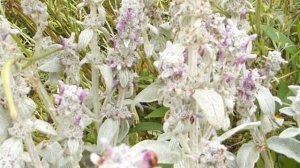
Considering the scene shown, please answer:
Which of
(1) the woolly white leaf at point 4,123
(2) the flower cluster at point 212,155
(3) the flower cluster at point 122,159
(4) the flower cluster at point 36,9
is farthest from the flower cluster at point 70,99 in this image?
(3) the flower cluster at point 122,159

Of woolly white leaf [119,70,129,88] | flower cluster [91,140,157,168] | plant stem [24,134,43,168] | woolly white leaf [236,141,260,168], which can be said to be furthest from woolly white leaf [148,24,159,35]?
flower cluster [91,140,157,168]

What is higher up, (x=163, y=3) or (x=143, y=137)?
(x=163, y=3)

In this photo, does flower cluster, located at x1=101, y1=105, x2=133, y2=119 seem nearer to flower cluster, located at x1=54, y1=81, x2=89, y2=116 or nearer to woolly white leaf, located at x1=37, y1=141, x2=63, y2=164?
woolly white leaf, located at x1=37, y1=141, x2=63, y2=164

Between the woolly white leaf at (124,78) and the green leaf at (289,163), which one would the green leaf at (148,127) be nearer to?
the woolly white leaf at (124,78)

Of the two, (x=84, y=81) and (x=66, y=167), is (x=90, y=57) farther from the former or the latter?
(x=84, y=81)

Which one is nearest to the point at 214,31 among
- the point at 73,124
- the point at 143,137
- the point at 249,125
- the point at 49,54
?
the point at 249,125

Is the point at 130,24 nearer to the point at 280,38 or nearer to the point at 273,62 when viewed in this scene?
the point at 273,62
